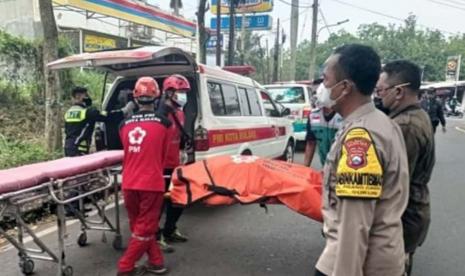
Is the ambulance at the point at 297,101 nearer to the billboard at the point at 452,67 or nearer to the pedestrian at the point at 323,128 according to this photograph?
the pedestrian at the point at 323,128

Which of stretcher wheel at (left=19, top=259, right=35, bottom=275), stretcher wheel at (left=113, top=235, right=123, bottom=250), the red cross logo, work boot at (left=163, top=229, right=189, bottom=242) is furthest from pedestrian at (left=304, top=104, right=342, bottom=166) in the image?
stretcher wheel at (left=19, top=259, right=35, bottom=275)

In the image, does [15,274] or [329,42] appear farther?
[329,42]

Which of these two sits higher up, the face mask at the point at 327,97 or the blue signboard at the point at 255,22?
the blue signboard at the point at 255,22

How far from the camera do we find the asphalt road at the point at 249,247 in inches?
162

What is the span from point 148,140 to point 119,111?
87.5 inches

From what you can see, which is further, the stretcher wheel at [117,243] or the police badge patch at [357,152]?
the stretcher wheel at [117,243]

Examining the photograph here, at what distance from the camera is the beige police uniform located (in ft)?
5.27

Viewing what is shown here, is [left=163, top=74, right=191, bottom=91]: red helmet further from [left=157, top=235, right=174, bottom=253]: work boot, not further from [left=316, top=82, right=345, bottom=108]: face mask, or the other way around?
[left=316, top=82, right=345, bottom=108]: face mask

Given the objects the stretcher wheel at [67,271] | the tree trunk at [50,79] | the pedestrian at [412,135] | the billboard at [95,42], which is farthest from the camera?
the billboard at [95,42]

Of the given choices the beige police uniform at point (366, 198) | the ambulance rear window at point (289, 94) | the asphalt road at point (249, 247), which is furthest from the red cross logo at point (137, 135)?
the ambulance rear window at point (289, 94)

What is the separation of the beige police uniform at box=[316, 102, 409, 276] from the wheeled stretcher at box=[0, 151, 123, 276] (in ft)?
7.52

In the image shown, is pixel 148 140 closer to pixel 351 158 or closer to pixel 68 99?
pixel 351 158

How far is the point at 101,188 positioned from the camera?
13.3 feet

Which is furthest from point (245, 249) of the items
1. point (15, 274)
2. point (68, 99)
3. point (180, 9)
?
point (180, 9)
